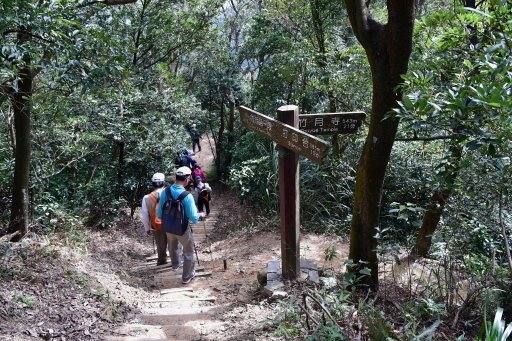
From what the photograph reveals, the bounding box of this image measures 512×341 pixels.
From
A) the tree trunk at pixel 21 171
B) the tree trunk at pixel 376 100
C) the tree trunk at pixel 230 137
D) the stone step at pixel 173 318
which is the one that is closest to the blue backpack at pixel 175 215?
the stone step at pixel 173 318

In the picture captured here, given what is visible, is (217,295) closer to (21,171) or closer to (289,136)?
(289,136)

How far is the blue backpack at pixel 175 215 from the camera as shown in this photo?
6.63 m

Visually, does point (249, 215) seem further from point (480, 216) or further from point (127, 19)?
point (480, 216)

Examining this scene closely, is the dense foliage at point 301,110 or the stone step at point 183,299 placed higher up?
the dense foliage at point 301,110

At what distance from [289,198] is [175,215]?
2002 mm

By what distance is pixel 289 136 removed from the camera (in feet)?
16.9

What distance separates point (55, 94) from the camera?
707 cm

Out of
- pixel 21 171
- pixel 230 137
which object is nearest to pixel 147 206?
pixel 21 171

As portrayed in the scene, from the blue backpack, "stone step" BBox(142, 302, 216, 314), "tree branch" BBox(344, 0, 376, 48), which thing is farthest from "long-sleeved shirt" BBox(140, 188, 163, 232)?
"tree branch" BBox(344, 0, 376, 48)

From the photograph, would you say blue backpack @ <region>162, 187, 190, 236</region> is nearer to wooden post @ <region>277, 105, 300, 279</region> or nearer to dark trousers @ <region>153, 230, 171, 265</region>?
dark trousers @ <region>153, 230, 171, 265</region>

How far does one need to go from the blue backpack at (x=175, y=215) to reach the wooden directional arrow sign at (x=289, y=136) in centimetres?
157

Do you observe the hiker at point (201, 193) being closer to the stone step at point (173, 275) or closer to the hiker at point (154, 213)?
the hiker at point (154, 213)

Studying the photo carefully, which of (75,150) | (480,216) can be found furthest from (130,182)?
(480,216)

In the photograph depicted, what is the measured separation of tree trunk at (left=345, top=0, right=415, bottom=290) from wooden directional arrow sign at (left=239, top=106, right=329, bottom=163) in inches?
19.5
